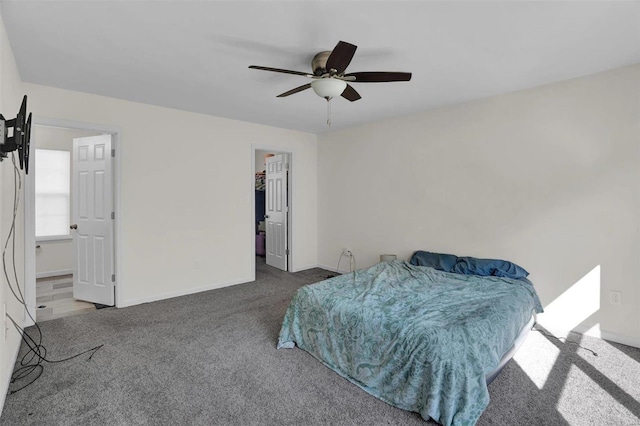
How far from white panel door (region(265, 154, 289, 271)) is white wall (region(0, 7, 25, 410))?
3.37 meters

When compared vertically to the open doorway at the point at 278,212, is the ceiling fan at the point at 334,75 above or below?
above

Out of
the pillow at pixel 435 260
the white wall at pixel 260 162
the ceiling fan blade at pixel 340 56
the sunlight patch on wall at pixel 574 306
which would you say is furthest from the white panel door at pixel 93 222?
the sunlight patch on wall at pixel 574 306

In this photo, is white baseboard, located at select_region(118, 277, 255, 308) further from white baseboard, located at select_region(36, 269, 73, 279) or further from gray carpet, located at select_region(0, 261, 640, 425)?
white baseboard, located at select_region(36, 269, 73, 279)

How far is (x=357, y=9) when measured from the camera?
1866mm

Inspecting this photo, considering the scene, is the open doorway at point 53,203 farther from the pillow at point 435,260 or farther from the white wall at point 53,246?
the pillow at point 435,260

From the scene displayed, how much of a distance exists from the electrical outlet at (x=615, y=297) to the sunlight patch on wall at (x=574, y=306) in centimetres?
9

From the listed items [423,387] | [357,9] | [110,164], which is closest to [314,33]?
[357,9]

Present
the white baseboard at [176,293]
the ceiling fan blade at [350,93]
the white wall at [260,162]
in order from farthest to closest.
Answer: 1. the white wall at [260,162]
2. the white baseboard at [176,293]
3. the ceiling fan blade at [350,93]

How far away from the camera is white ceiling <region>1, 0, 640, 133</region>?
189 centimetres

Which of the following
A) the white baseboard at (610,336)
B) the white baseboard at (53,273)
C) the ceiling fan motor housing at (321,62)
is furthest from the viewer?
the white baseboard at (53,273)

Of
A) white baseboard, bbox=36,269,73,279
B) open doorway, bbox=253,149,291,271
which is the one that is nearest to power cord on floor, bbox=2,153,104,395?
white baseboard, bbox=36,269,73,279

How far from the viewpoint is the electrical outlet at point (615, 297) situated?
2.70m

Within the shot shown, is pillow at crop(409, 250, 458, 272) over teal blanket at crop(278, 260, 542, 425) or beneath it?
over

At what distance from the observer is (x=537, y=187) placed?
3123 millimetres
